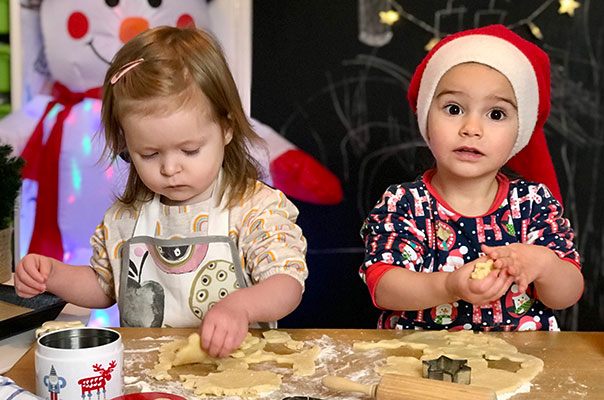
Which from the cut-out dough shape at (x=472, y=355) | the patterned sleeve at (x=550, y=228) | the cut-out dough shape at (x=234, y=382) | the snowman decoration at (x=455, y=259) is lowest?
the cut-out dough shape at (x=234, y=382)

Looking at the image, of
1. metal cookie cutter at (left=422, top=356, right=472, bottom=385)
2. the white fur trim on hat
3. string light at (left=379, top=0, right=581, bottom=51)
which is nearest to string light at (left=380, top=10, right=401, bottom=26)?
string light at (left=379, top=0, right=581, bottom=51)

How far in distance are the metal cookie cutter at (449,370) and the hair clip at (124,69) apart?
711 mm

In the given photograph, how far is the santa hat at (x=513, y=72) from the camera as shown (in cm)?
135

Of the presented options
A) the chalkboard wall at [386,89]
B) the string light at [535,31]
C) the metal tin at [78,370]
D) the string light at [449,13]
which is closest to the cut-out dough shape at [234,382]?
the metal tin at [78,370]

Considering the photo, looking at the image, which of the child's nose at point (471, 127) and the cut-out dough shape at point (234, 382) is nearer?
the cut-out dough shape at point (234, 382)

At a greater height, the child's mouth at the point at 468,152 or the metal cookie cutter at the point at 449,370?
the child's mouth at the point at 468,152

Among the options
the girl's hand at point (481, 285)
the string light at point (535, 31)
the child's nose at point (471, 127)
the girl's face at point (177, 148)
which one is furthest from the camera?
the string light at point (535, 31)

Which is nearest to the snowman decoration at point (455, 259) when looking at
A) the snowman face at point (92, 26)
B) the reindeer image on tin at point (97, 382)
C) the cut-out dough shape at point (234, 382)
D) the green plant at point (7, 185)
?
the cut-out dough shape at point (234, 382)

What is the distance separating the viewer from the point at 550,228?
1382 mm

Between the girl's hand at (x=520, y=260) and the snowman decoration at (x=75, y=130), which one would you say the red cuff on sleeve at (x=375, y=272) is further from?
the snowman decoration at (x=75, y=130)

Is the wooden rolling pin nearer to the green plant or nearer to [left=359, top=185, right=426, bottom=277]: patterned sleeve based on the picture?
[left=359, top=185, right=426, bottom=277]: patterned sleeve

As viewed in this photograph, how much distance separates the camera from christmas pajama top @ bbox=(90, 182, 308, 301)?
4.18 ft

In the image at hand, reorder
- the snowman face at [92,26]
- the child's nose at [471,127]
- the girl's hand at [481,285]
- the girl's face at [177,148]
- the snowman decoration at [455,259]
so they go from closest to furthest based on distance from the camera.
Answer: the girl's hand at [481,285], the girl's face at [177,148], the child's nose at [471,127], the snowman decoration at [455,259], the snowman face at [92,26]

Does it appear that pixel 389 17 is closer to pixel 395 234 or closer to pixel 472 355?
pixel 395 234
